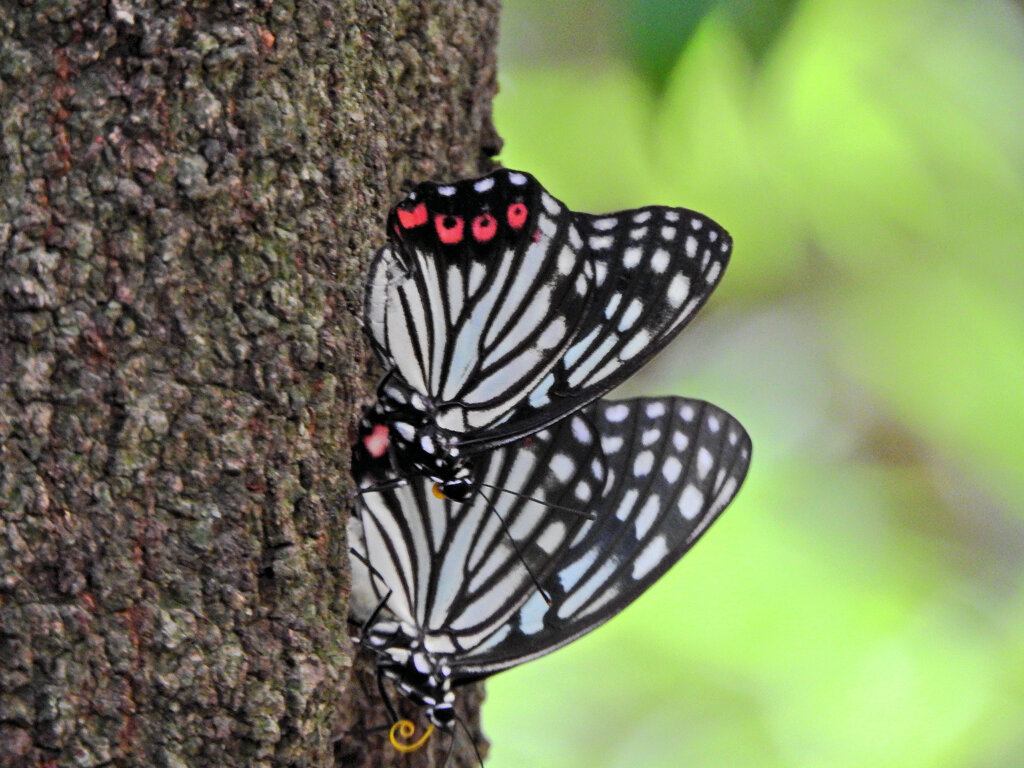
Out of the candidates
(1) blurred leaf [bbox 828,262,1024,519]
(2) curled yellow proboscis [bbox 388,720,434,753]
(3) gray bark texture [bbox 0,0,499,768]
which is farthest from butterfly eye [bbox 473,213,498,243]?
(1) blurred leaf [bbox 828,262,1024,519]

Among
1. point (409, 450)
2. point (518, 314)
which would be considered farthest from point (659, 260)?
point (409, 450)

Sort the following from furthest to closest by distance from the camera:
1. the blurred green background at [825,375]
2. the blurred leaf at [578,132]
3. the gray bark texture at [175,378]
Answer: the blurred leaf at [578,132] < the blurred green background at [825,375] < the gray bark texture at [175,378]

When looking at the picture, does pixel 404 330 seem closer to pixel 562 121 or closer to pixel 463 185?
pixel 463 185

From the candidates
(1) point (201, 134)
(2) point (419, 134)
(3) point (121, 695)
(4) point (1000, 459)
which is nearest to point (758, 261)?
(4) point (1000, 459)

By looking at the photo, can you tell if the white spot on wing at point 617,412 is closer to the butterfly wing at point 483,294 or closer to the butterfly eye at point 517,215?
the butterfly wing at point 483,294

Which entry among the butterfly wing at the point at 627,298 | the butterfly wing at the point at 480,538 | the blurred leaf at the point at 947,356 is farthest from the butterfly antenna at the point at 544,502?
the blurred leaf at the point at 947,356

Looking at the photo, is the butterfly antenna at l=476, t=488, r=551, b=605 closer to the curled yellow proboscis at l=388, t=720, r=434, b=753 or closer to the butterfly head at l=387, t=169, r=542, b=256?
the curled yellow proboscis at l=388, t=720, r=434, b=753
